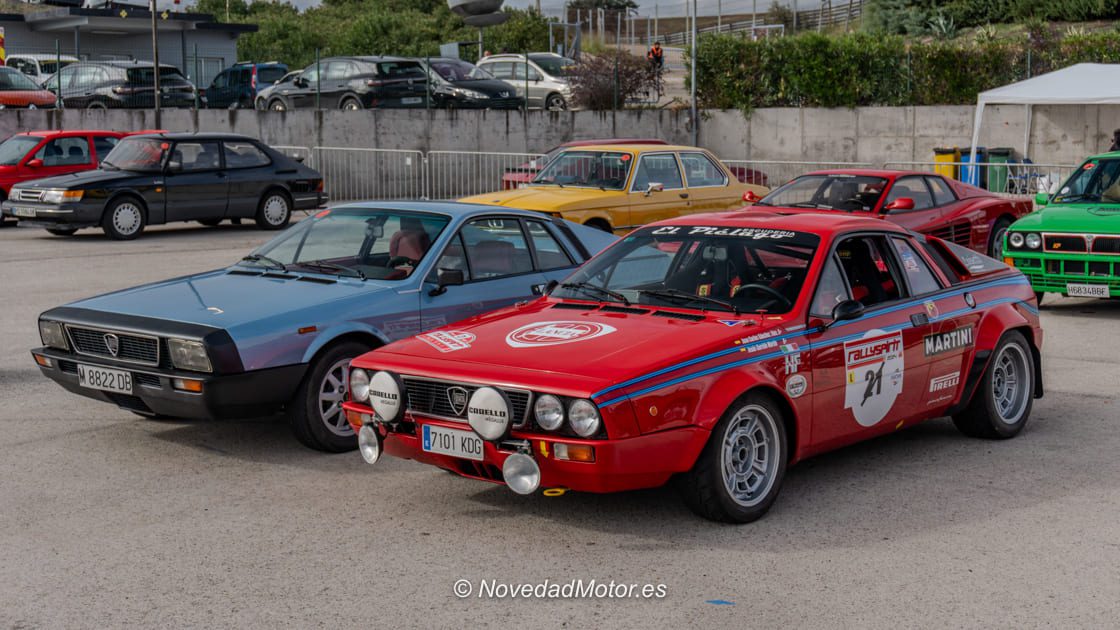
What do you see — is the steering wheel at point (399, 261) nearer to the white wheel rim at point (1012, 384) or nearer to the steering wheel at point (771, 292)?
the steering wheel at point (771, 292)

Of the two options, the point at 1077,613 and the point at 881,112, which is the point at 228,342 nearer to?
the point at 1077,613

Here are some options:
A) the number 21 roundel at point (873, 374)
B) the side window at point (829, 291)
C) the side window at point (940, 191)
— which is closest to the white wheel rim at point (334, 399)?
the side window at point (829, 291)

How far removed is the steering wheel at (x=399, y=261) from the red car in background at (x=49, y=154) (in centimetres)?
1415

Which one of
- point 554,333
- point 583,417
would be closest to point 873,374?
point 554,333

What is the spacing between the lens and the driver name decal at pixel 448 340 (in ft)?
19.5

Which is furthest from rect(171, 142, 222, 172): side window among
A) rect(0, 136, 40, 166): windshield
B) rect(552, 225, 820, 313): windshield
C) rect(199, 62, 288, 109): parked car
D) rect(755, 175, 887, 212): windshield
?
rect(199, 62, 288, 109): parked car

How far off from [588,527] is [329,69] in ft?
85.2

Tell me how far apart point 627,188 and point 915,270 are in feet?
26.2

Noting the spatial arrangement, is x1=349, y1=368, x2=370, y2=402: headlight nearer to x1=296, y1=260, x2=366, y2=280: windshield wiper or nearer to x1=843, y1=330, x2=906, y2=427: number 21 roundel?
x1=296, y1=260, x2=366, y2=280: windshield wiper

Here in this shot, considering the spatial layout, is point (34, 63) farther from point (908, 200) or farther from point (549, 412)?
point (549, 412)

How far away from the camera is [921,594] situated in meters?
4.87

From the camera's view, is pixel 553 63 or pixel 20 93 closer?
pixel 20 93

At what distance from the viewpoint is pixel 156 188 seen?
61.6ft

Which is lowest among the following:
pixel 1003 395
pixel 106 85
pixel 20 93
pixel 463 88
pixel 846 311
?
pixel 1003 395
